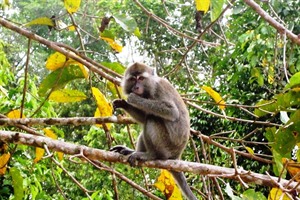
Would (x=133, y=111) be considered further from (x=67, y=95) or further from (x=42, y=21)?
(x=42, y=21)

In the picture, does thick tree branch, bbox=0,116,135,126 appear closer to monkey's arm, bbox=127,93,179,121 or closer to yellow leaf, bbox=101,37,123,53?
monkey's arm, bbox=127,93,179,121

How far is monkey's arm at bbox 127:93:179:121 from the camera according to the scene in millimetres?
2848

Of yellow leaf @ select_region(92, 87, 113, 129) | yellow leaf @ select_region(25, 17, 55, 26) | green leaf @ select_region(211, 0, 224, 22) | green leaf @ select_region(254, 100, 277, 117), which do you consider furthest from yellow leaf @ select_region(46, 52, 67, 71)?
green leaf @ select_region(254, 100, 277, 117)

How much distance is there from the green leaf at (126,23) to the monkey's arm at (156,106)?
492 millimetres

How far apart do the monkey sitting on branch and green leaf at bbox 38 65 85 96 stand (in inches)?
11.2

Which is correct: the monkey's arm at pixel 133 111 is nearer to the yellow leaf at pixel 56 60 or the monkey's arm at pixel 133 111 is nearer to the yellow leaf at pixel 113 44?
the yellow leaf at pixel 113 44

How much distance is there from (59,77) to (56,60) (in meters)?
0.10

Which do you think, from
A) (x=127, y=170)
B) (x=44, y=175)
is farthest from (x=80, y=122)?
(x=127, y=170)

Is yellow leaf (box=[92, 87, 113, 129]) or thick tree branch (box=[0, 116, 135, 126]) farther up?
yellow leaf (box=[92, 87, 113, 129])

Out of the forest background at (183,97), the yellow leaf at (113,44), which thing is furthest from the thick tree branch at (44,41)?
the yellow leaf at (113,44)

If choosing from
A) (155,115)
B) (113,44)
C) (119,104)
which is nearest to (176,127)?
(155,115)

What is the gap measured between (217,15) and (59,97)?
3.53 feet

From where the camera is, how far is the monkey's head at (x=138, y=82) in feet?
9.73

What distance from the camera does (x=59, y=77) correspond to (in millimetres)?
2637
